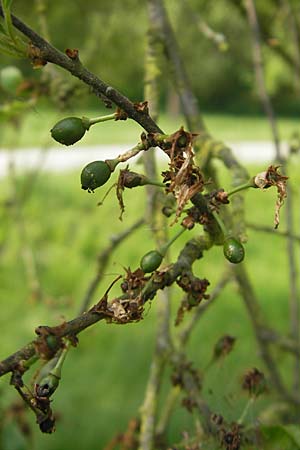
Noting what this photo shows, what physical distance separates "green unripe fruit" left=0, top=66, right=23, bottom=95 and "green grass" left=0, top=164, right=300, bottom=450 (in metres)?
0.53

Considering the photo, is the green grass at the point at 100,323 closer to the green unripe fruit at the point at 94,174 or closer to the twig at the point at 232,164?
the twig at the point at 232,164

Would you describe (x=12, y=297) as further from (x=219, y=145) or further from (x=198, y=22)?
(x=219, y=145)

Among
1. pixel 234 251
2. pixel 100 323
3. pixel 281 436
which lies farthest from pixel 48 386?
pixel 100 323

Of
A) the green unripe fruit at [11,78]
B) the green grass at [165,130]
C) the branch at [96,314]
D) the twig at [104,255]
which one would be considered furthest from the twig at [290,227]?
the green grass at [165,130]

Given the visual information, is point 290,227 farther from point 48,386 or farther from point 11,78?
point 48,386

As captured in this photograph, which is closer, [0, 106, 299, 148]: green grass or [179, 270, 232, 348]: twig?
[179, 270, 232, 348]: twig

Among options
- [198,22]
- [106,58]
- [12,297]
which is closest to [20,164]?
[12,297]

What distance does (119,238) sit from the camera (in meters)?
1.23

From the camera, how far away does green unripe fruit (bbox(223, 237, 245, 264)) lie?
0.60 meters

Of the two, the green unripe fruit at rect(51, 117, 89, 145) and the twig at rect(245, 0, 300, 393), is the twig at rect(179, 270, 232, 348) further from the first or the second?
the green unripe fruit at rect(51, 117, 89, 145)

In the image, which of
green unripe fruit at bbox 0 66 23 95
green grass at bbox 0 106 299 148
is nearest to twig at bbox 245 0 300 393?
green unripe fruit at bbox 0 66 23 95

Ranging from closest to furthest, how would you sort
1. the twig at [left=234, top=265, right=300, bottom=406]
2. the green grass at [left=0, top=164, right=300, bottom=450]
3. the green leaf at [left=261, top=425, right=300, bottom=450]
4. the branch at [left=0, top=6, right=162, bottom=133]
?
the branch at [left=0, top=6, right=162, bottom=133]
the green leaf at [left=261, top=425, right=300, bottom=450]
the twig at [left=234, top=265, right=300, bottom=406]
the green grass at [left=0, top=164, right=300, bottom=450]

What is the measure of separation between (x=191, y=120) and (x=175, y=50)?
0.43 ft

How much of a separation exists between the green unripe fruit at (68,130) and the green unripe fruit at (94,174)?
0.02m
